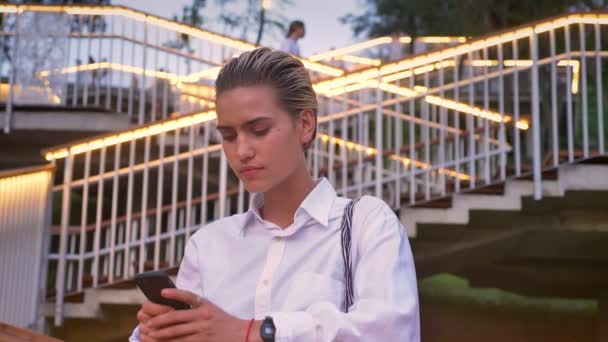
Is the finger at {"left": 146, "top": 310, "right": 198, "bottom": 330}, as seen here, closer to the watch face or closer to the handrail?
Answer: the watch face

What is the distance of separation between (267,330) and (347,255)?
252 mm

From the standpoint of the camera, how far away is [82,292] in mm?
5039

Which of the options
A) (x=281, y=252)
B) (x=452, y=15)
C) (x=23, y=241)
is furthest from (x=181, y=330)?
(x=452, y=15)

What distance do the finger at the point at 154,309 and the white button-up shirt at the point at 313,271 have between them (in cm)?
18

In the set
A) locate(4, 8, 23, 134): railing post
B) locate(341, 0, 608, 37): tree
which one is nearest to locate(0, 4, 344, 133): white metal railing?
locate(4, 8, 23, 134): railing post

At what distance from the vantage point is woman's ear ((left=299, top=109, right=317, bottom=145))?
1.33m

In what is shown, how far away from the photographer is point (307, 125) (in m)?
1.34

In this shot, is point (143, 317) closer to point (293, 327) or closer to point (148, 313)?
point (148, 313)

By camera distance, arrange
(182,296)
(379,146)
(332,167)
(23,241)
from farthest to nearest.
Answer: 1. (332,167)
2. (379,146)
3. (23,241)
4. (182,296)

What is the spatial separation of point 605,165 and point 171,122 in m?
3.59

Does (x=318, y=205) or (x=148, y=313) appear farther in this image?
(x=318, y=205)

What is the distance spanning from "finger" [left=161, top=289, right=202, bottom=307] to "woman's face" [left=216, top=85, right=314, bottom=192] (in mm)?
322

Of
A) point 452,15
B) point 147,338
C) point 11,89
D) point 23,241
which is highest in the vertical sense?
point 452,15

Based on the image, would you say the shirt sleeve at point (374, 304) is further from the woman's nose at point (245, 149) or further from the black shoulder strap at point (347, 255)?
the woman's nose at point (245, 149)
